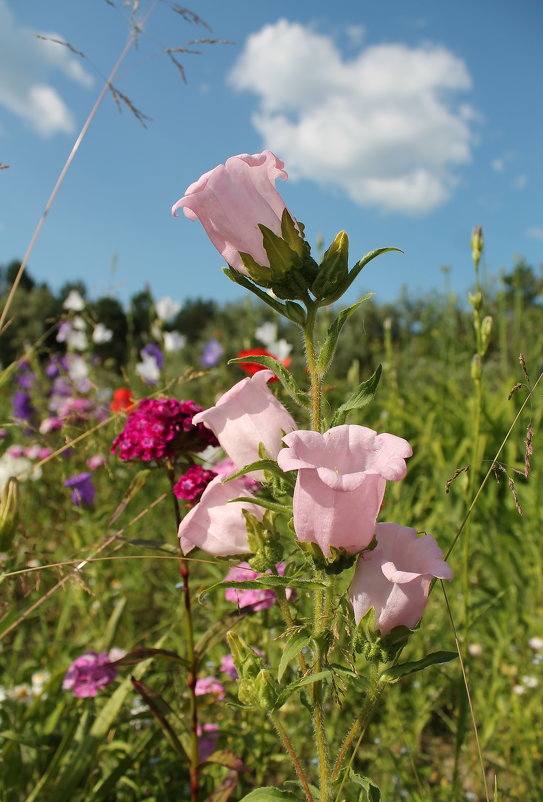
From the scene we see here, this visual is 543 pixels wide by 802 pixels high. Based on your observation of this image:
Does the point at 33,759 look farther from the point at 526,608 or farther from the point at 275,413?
the point at 526,608

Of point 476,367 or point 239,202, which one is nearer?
point 239,202

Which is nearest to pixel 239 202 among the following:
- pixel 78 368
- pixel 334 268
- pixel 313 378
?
pixel 334 268

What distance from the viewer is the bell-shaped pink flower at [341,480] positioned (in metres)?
0.87

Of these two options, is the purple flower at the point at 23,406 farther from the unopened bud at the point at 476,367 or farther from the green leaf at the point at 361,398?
the green leaf at the point at 361,398

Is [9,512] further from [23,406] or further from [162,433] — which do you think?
[23,406]

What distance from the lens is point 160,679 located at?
6.48 feet

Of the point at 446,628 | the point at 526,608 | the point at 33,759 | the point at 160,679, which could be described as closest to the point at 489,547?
the point at 526,608

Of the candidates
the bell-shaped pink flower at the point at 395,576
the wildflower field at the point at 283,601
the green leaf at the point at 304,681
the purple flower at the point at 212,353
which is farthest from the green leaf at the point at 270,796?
the purple flower at the point at 212,353

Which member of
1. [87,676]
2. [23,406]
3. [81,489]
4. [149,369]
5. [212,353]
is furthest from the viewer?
[212,353]

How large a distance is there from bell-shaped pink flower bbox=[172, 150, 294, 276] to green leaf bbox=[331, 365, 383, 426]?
0.24 m

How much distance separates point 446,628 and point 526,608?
0.52m

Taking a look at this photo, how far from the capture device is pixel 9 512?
150 centimetres

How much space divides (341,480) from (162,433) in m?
0.74

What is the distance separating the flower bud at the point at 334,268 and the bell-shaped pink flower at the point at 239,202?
0.09m
